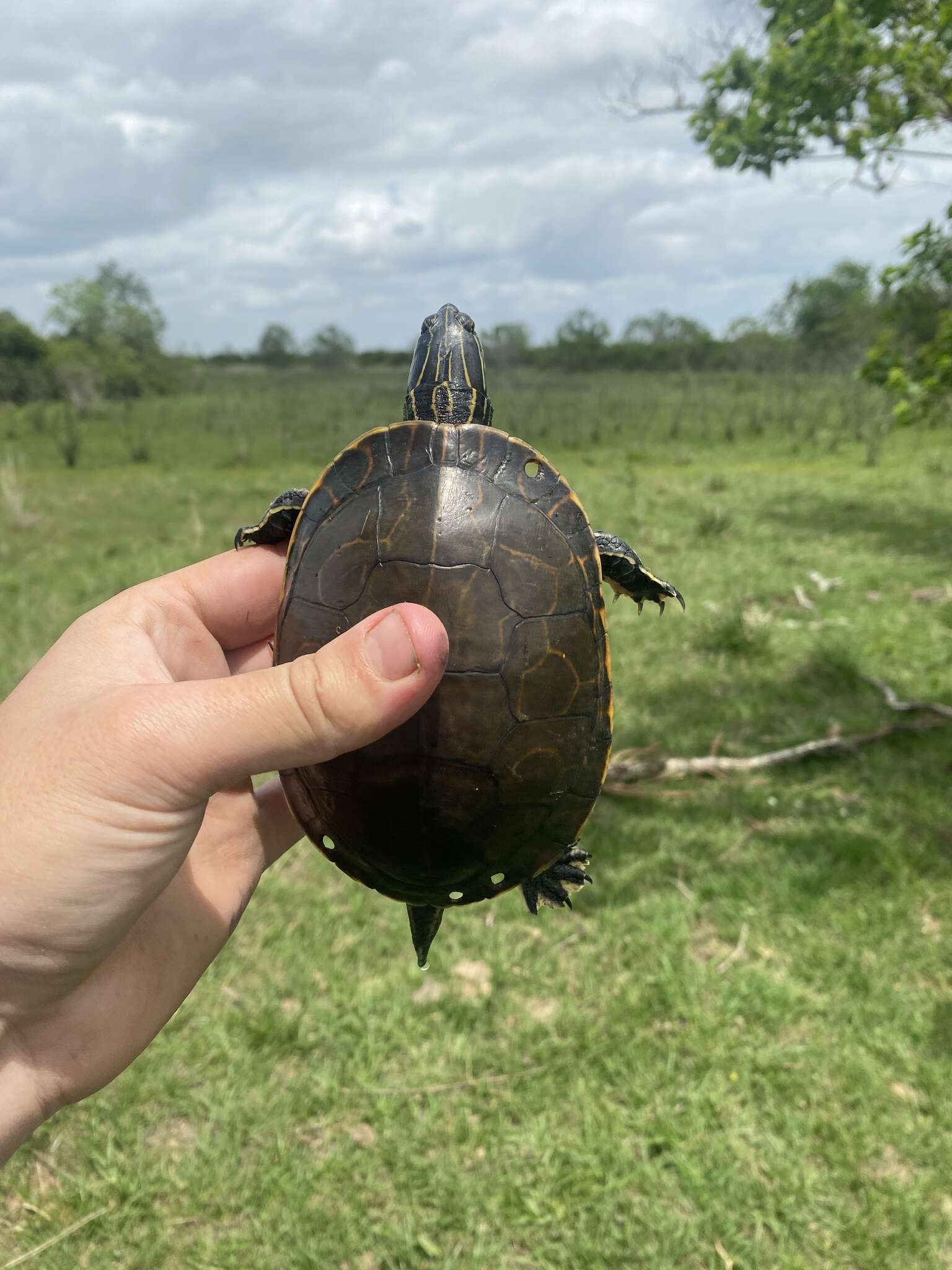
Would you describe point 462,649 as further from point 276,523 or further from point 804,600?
point 804,600

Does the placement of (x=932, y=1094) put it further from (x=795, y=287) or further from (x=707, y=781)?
(x=795, y=287)

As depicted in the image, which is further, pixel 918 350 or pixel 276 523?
pixel 918 350

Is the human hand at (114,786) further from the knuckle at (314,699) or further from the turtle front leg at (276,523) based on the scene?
the turtle front leg at (276,523)

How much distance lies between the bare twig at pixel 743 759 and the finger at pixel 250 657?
2.75 meters

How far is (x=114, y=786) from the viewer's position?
1.74 metres

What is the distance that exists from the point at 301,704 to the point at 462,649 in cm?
48

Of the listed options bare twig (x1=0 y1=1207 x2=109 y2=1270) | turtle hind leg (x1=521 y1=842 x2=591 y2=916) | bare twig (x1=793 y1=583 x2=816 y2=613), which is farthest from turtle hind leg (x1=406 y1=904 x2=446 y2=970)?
bare twig (x1=793 y1=583 x2=816 y2=613)

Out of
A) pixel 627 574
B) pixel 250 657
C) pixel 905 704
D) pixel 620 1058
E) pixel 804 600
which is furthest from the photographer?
pixel 804 600

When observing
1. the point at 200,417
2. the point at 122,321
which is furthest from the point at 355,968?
the point at 122,321

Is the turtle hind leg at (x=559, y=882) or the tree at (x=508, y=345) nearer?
the turtle hind leg at (x=559, y=882)

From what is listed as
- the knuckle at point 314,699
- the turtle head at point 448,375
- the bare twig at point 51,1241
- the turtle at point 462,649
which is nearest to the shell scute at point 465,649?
the turtle at point 462,649

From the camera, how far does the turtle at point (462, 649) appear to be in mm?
2037

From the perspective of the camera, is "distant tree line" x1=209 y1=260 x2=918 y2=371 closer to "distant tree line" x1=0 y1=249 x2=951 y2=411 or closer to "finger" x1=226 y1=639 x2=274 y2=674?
"distant tree line" x1=0 y1=249 x2=951 y2=411

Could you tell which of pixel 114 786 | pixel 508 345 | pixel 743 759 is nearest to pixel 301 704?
pixel 114 786
